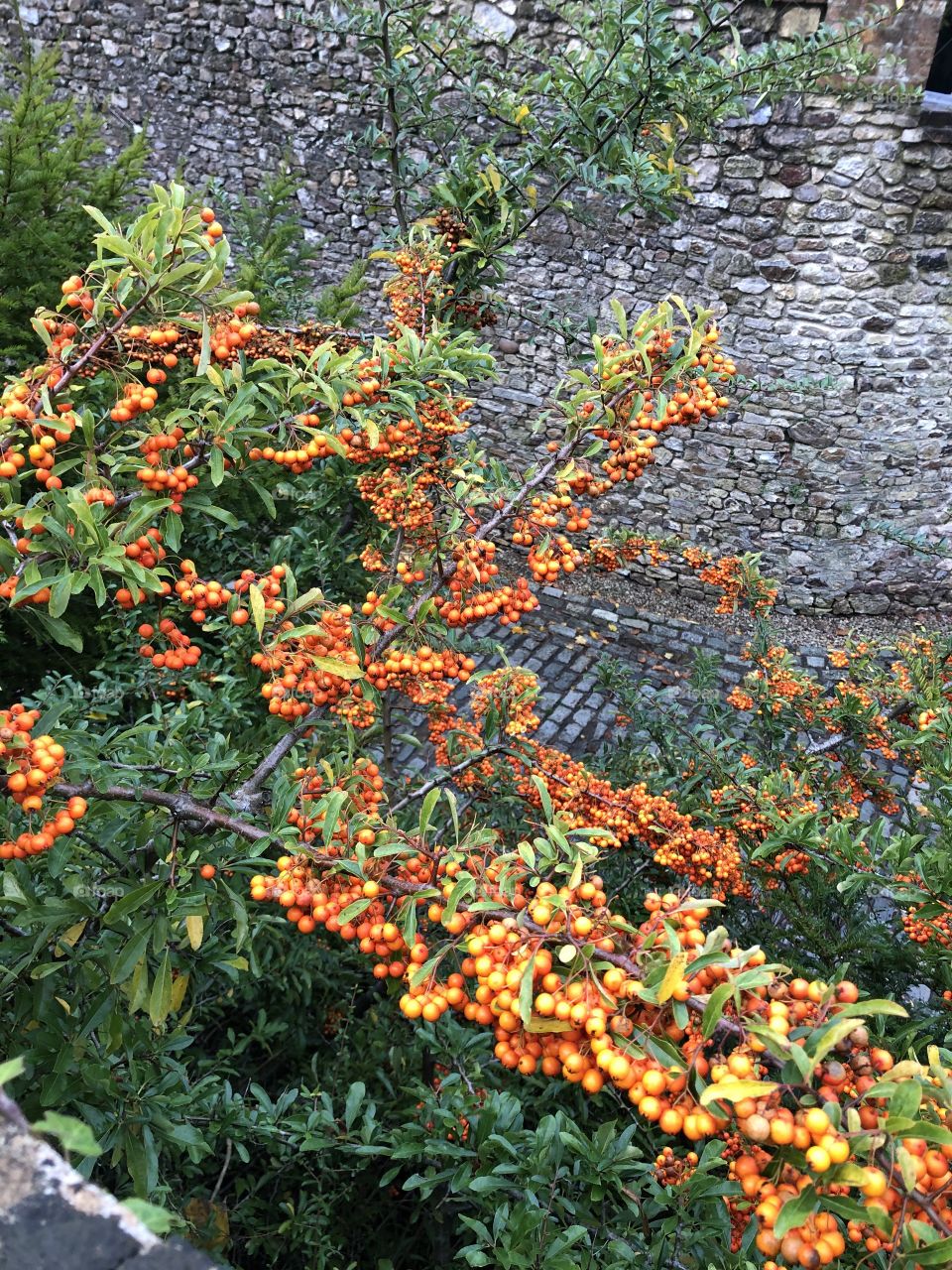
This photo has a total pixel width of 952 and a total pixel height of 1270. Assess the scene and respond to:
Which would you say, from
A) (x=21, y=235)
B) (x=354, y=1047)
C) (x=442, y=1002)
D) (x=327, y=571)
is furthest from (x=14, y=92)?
(x=442, y=1002)

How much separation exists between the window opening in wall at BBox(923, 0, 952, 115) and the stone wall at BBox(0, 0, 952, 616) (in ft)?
0.42

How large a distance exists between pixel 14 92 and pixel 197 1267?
10.4 m

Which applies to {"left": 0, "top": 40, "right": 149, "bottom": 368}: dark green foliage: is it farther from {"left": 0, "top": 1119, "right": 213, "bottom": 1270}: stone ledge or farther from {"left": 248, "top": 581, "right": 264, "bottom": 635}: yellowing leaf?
{"left": 0, "top": 1119, "right": 213, "bottom": 1270}: stone ledge

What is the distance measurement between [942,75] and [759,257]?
2.09 meters

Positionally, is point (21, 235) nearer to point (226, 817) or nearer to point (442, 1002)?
point (226, 817)

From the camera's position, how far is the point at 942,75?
626 centimetres

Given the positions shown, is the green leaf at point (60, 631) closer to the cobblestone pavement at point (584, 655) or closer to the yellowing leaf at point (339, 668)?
the yellowing leaf at point (339, 668)

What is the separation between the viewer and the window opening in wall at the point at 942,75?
17.2ft

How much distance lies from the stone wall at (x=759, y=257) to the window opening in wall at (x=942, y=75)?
129 millimetres

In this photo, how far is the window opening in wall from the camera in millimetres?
5234

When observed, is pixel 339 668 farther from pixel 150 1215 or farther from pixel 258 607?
pixel 150 1215

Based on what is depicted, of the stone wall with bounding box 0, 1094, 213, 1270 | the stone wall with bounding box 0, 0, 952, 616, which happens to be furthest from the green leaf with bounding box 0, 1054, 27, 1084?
the stone wall with bounding box 0, 0, 952, 616

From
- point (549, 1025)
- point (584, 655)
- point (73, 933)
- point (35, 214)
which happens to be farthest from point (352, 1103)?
point (584, 655)

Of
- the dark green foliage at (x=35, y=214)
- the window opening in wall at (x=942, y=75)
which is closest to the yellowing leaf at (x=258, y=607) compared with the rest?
the dark green foliage at (x=35, y=214)
